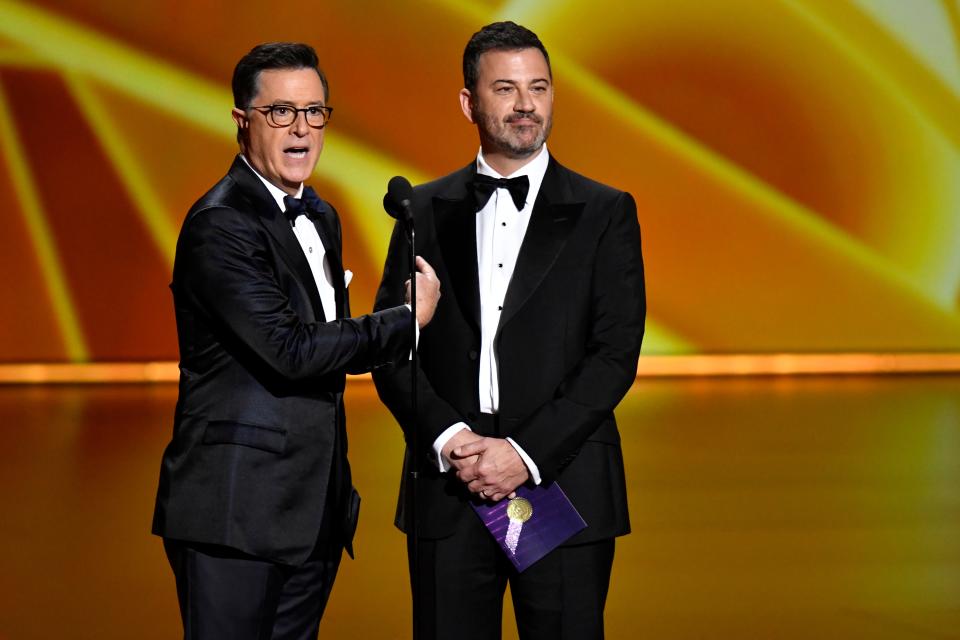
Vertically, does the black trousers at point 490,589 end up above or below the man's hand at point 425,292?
below

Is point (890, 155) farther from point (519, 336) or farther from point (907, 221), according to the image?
point (519, 336)

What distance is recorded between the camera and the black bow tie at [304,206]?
7.62 ft

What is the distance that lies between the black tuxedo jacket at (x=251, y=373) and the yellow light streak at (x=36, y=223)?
21.9ft

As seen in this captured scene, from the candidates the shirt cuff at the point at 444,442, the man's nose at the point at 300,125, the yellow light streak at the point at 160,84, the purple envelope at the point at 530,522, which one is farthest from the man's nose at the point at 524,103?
the yellow light streak at the point at 160,84

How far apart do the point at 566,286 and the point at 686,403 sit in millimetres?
5132

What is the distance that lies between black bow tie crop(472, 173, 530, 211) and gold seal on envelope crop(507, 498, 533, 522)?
55 cm

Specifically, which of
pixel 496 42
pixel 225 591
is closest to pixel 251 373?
pixel 225 591

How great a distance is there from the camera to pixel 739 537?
451cm

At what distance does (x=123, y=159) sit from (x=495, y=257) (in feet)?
21.6

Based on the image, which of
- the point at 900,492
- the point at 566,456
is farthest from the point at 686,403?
the point at 566,456

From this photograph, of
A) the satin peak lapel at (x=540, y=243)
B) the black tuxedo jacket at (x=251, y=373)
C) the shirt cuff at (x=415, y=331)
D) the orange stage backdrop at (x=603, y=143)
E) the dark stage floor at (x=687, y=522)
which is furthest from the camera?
the orange stage backdrop at (x=603, y=143)

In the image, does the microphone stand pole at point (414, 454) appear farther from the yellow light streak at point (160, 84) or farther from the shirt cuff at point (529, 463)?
the yellow light streak at point (160, 84)

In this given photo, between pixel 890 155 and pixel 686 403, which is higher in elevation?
pixel 890 155

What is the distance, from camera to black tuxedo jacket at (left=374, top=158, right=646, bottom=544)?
7.86 feet
